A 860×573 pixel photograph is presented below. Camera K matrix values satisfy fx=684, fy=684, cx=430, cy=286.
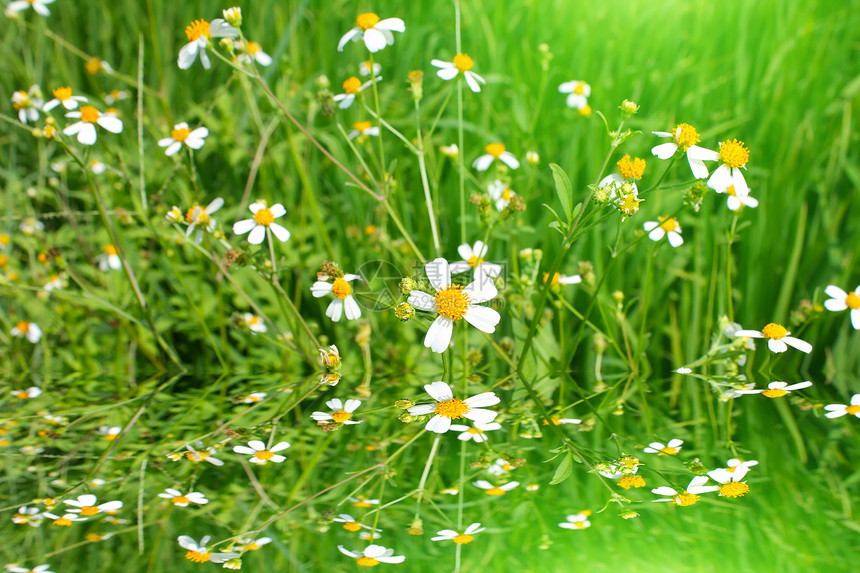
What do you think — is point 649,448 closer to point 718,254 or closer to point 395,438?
point 395,438

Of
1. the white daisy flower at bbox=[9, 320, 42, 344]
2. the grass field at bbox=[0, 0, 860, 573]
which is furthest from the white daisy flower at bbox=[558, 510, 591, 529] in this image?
the white daisy flower at bbox=[9, 320, 42, 344]

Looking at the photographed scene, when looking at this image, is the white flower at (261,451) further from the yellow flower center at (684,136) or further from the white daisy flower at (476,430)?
the yellow flower center at (684,136)

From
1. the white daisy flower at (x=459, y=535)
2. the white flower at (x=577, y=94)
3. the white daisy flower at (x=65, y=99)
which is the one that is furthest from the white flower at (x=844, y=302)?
the white daisy flower at (x=65, y=99)

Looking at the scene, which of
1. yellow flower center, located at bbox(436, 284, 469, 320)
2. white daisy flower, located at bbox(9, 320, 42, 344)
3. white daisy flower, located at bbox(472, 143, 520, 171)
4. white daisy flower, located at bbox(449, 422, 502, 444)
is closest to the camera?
yellow flower center, located at bbox(436, 284, 469, 320)

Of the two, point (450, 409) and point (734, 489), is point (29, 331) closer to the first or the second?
point (450, 409)

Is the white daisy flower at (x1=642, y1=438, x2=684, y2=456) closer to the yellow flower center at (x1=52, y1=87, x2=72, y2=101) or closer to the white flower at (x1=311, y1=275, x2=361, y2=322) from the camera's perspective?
the white flower at (x1=311, y1=275, x2=361, y2=322)

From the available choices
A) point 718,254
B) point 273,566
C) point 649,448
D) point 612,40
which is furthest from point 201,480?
point 612,40

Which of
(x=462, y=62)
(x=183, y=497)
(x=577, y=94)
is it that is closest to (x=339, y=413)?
(x=183, y=497)
